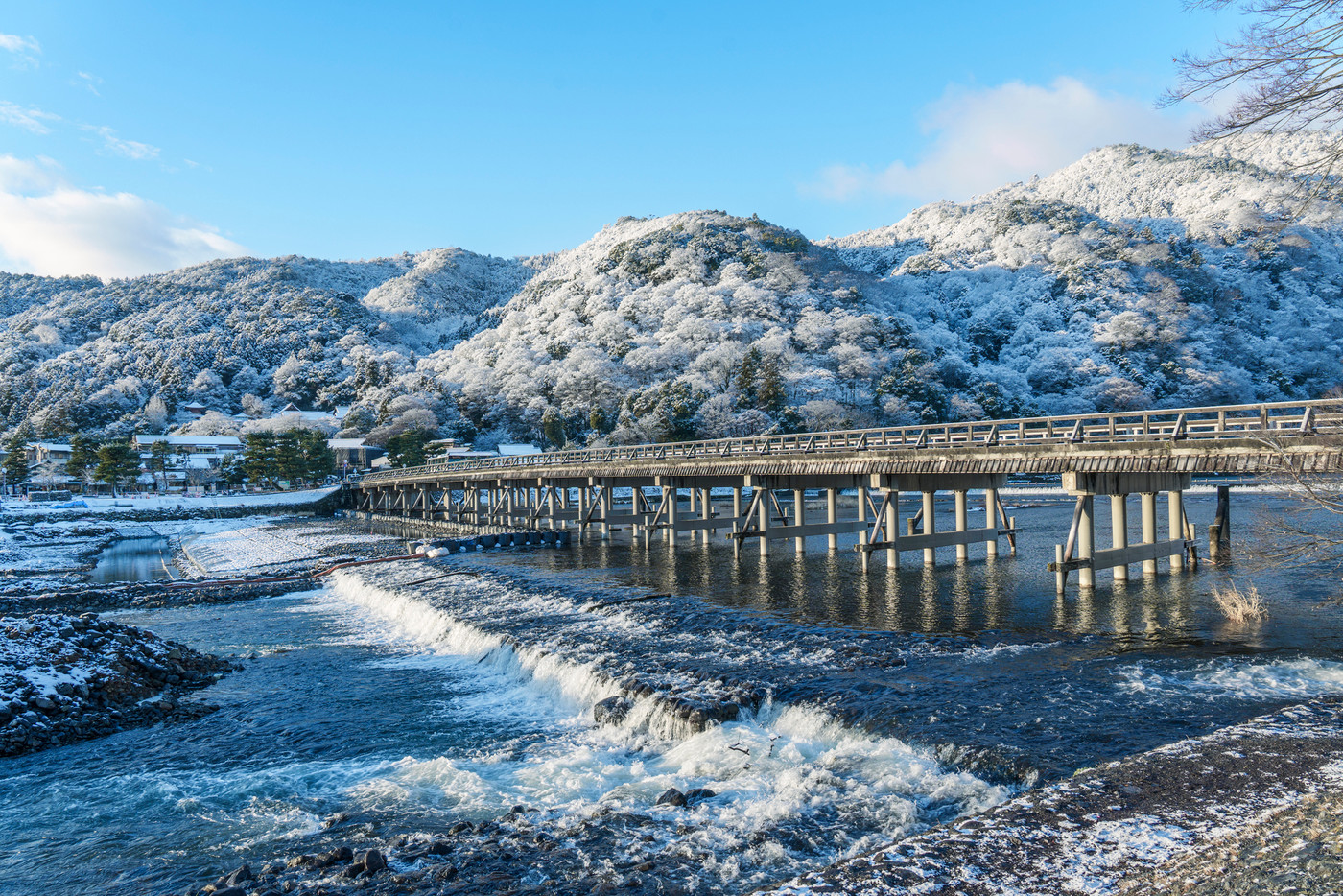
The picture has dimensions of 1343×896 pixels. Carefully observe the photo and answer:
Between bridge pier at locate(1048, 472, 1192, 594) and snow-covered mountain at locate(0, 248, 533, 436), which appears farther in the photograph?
snow-covered mountain at locate(0, 248, 533, 436)

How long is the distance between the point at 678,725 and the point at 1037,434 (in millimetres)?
14481

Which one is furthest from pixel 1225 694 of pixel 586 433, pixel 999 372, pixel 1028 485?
pixel 999 372

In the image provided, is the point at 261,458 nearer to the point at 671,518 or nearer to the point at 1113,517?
Answer: the point at 671,518

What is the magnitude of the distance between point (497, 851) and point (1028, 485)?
77206mm

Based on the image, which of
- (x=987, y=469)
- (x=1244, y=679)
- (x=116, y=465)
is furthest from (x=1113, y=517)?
(x=116, y=465)

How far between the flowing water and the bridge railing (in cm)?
414

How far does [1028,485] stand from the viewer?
2953 inches

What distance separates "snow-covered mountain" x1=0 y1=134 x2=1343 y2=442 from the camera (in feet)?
316

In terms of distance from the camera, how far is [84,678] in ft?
47.0

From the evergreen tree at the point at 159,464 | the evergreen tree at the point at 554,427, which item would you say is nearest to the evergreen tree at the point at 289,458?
the evergreen tree at the point at 159,464

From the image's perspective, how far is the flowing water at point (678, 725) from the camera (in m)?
8.52

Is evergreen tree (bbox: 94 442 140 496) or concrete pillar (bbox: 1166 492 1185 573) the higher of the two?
evergreen tree (bbox: 94 442 140 496)

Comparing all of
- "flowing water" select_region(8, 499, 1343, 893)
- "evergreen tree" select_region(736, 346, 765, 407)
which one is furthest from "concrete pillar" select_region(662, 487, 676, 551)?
"evergreen tree" select_region(736, 346, 765, 407)

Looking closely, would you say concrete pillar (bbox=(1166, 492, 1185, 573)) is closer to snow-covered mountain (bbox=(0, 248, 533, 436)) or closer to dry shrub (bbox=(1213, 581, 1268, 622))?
dry shrub (bbox=(1213, 581, 1268, 622))
